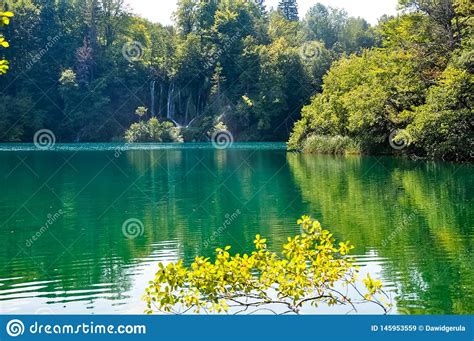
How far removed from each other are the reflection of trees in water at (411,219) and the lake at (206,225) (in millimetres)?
32

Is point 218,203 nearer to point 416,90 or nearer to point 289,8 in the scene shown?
point 416,90

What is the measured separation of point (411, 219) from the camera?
1858 cm

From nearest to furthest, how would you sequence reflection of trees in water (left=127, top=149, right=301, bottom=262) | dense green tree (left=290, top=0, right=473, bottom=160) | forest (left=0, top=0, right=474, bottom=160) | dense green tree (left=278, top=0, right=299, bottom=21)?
1. reflection of trees in water (left=127, top=149, right=301, bottom=262)
2. dense green tree (left=290, top=0, right=473, bottom=160)
3. forest (left=0, top=0, right=474, bottom=160)
4. dense green tree (left=278, top=0, right=299, bottom=21)

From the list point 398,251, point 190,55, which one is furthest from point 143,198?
point 190,55

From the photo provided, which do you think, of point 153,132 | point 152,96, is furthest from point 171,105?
point 153,132

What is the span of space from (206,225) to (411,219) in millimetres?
5651

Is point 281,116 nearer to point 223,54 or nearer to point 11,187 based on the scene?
point 223,54

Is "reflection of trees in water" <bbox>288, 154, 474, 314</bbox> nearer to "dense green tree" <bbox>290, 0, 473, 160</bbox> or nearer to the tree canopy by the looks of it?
"dense green tree" <bbox>290, 0, 473, 160</bbox>

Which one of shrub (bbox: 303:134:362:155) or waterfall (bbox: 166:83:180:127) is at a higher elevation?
waterfall (bbox: 166:83:180:127)

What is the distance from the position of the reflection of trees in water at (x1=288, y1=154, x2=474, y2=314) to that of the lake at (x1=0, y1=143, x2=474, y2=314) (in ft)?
0.11

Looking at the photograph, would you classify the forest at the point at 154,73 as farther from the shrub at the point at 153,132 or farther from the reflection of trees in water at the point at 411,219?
the reflection of trees in water at the point at 411,219

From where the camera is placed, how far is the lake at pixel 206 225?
442 inches

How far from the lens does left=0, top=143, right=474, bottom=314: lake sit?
1122cm

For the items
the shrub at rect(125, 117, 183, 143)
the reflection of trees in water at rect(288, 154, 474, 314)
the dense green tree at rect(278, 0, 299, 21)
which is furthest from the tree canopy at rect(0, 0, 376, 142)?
the dense green tree at rect(278, 0, 299, 21)
